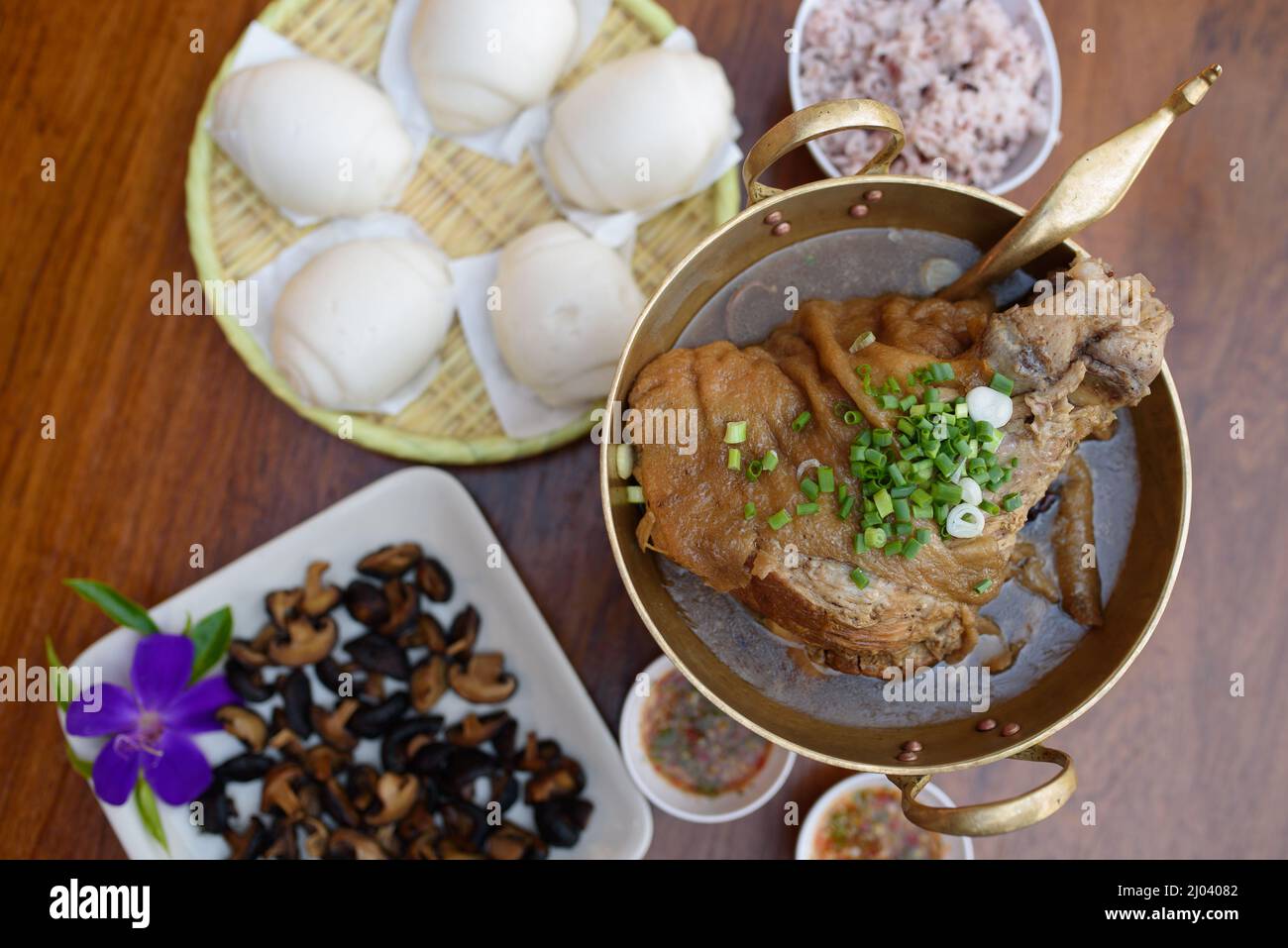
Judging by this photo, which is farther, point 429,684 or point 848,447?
point 429,684

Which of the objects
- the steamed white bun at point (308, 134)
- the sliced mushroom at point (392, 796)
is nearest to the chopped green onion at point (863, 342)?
the steamed white bun at point (308, 134)

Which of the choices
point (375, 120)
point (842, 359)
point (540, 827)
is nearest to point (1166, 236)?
point (842, 359)

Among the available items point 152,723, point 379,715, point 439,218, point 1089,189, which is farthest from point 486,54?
point 152,723

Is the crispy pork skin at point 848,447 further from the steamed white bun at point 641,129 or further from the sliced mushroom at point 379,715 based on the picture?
the sliced mushroom at point 379,715

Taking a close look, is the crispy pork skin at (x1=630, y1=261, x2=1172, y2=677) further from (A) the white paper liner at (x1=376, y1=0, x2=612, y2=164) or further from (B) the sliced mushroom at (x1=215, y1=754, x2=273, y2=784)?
(B) the sliced mushroom at (x1=215, y1=754, x2=273, y2=784)

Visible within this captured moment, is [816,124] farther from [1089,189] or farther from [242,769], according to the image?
[242,769]

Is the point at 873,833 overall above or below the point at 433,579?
below
